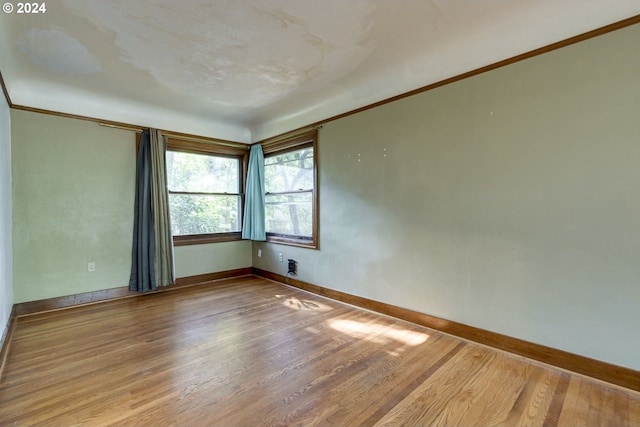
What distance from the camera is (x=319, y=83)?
3.25 meters

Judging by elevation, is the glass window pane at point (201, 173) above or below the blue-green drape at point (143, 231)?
above

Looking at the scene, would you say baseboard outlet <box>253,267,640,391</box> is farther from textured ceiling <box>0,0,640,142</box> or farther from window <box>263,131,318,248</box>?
textured ceiling <box>0,0,640,142</box>

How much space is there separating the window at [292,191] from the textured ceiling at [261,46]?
73 centimetres

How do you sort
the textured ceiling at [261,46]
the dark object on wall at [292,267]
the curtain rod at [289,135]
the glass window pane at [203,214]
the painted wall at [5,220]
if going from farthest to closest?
1. the glass window pane at [203,214]
2. the dark object on wall at [292,267]
3. the curtain rod at [289,135]
4. the painted wall at [5,220]
5. the textured ceiling at [261,46]

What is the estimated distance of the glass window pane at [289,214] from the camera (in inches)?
164

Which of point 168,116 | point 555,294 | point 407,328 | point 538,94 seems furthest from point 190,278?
point 538,94

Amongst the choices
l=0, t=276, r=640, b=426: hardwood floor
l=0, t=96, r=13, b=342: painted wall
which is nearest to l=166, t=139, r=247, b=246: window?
l=0, t=96, r=13, b=342: painted wall

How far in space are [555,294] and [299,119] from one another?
11.3 feet

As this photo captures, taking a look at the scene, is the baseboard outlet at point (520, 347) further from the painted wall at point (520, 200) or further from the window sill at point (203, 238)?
the window sill at point (203, 238)

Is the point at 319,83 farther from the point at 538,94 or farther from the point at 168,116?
the point at 168,116

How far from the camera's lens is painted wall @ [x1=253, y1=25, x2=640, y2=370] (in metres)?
1.87

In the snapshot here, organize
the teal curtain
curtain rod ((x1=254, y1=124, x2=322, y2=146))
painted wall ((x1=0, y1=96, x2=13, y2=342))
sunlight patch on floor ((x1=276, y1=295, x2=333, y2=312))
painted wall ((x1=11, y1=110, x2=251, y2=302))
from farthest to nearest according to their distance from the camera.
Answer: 1. the teal curtain
2. curtain rod ((x1=254, y1=124, x2=322, y2=146))
3. sunlight patch on floor ((x1=276, y1=295, x2=333, y2=312))
4. painted wall ((x1=11, y1=110, x2=251, y2=302))
5. painted wall ((x1=0, y1=96, x2=13, y2=342))

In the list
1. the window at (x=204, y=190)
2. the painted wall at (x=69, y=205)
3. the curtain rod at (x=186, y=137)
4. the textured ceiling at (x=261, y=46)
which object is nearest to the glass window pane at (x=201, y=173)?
the window at (x=204, y=190)

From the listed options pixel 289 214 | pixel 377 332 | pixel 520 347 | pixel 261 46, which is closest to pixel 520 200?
pixel 520 347
